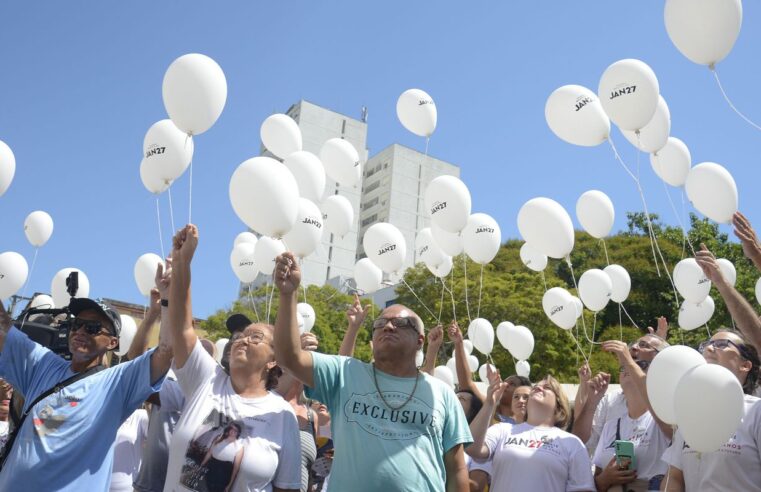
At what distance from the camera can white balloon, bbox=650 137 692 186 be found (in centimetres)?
689

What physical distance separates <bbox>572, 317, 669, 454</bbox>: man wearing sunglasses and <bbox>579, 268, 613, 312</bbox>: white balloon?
399cm

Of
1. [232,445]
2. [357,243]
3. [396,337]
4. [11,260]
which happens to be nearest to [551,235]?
[396,337]

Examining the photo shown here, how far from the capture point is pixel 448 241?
8117mm

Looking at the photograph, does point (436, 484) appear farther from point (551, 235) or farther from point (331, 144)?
point (331, 144)

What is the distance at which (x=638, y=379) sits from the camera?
416 cm

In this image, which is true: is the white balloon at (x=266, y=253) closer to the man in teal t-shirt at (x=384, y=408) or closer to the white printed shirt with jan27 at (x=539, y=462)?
the white printed shirt with jan27 at (x=539, y=462)

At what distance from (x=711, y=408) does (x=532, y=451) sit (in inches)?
44.1

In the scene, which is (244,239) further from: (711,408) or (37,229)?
(711,408)

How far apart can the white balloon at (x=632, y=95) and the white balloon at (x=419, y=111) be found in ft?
9.81

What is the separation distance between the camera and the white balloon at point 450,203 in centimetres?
714

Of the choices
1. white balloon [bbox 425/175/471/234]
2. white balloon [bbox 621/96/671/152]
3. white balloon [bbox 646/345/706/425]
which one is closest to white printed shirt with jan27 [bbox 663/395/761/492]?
white balloon [bbox 646/345/706/425]

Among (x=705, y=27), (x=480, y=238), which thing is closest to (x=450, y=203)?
(x=480, y=238)

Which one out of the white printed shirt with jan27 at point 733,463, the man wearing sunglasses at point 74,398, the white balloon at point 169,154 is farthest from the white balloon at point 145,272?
the white printed shirt with jan27 at point 733,463

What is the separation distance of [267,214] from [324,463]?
1.66m
